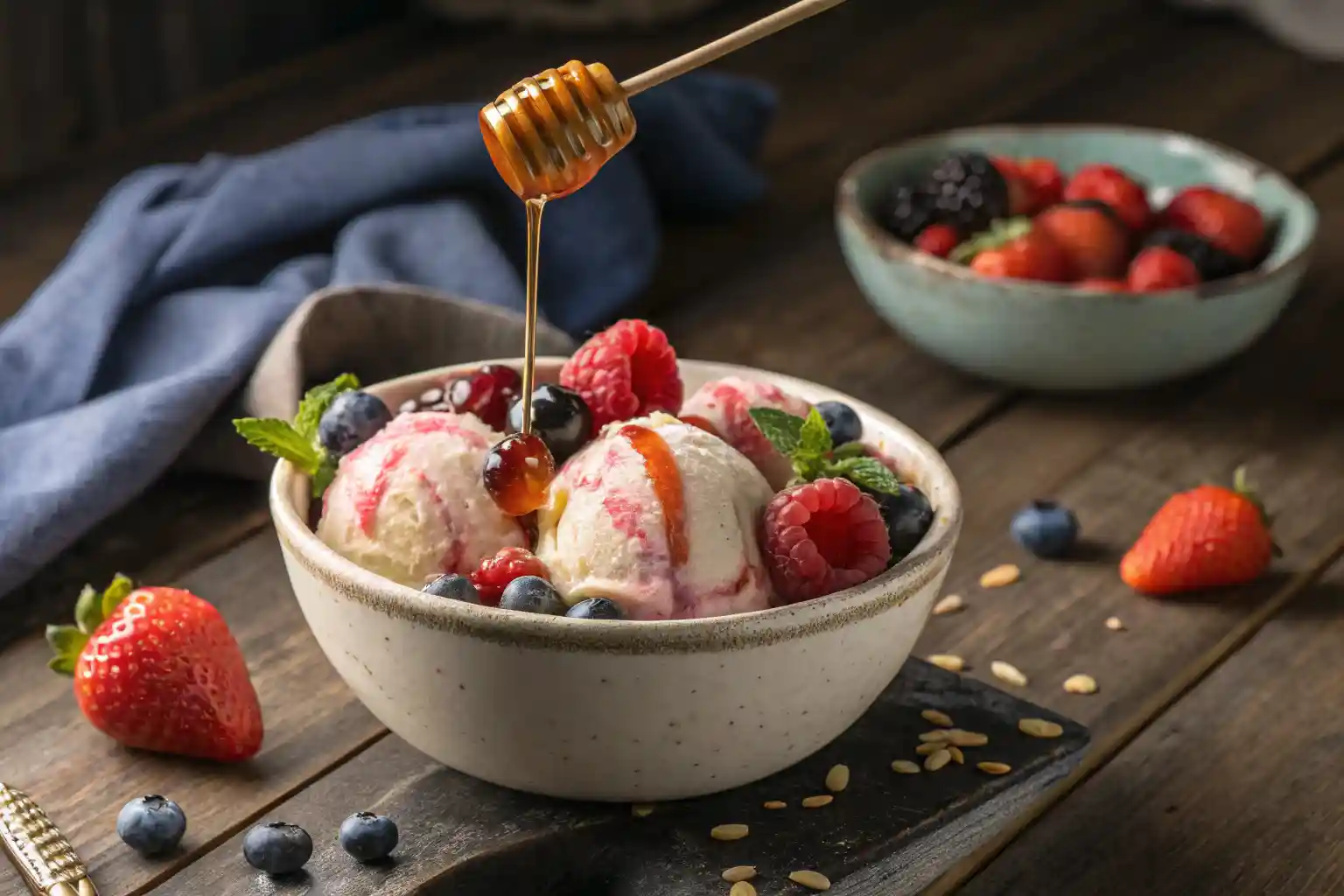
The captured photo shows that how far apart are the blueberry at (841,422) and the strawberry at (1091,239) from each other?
0.61m

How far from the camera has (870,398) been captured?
1620mm

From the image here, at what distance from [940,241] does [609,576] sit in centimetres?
81

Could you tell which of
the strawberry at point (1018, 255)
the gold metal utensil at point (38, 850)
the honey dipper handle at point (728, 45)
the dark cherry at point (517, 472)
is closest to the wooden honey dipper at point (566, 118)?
the honey dipper handle at point (728, 45)

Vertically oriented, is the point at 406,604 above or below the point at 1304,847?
above

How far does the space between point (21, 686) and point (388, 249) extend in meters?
0.66

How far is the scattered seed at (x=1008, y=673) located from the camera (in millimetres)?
1180

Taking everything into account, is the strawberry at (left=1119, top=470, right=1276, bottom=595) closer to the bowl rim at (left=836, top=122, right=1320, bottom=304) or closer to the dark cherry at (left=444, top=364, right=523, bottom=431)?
the bowl rim at (left=836, top=122, right=1320, bottom=304)

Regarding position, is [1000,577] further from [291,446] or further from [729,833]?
[291,446]

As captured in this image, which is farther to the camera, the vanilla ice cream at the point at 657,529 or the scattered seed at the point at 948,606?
the scattered seed at the point at 948,606

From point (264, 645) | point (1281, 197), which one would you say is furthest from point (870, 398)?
point (264, 645)

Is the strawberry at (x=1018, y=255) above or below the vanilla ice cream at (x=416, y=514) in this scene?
below

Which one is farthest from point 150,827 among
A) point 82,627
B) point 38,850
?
point 82,627

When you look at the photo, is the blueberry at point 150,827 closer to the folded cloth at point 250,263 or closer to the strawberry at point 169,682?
the strawberry at point 169,682

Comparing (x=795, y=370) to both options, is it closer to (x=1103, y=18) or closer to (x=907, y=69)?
(x=907, y=69)
